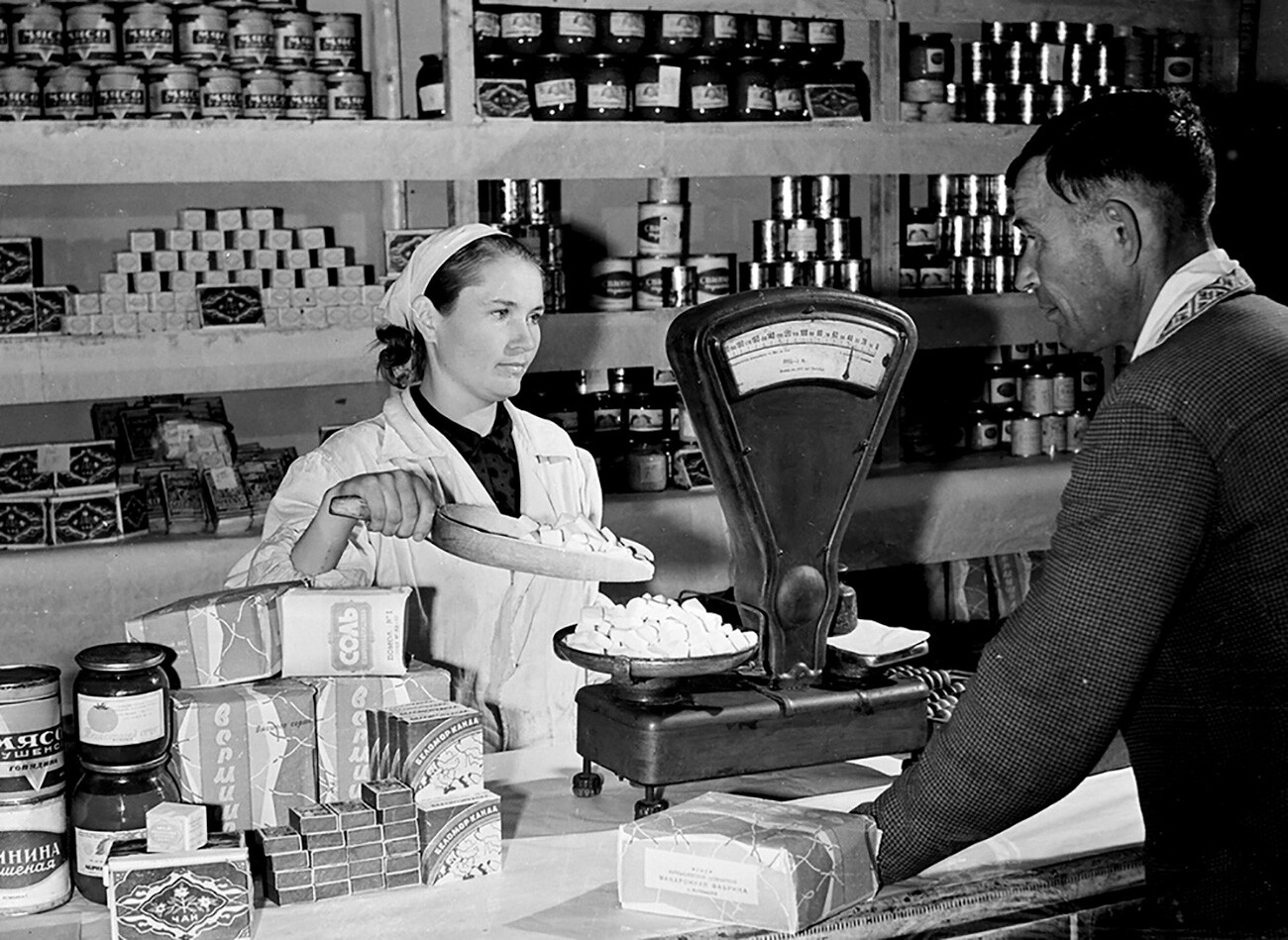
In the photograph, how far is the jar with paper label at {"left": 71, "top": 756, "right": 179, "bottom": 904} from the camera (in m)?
1.52

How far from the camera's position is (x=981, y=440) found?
465 cm

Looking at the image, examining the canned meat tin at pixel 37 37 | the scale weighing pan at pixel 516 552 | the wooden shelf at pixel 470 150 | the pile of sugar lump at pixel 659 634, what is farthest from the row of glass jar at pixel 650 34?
the pile of sugar lump at pixel 659 634

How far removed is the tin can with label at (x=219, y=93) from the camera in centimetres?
350

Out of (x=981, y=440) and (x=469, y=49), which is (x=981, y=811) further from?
(x=981, y=440)

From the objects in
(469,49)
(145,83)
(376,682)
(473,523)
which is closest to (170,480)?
(145,83)

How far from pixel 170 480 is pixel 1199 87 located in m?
3.30

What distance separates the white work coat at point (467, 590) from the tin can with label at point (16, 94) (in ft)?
4.44

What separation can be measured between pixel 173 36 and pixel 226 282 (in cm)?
55

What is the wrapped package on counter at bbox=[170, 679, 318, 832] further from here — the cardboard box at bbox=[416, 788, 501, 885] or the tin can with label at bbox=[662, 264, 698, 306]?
the tin can with label at bbox=[662, 264, 698, 306]

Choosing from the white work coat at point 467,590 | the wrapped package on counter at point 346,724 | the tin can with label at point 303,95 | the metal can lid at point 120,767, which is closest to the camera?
the metal can lid at point 120,767

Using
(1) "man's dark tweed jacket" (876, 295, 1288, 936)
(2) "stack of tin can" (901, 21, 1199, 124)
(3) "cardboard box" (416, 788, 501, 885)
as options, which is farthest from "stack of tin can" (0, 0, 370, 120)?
(1) "man's dark tweed jacket" (876, 295, 1288, 936)

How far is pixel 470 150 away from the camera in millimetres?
3658

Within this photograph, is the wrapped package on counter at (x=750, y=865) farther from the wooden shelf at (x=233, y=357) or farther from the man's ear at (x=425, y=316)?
the wooden shelf at (x=233, y=357)

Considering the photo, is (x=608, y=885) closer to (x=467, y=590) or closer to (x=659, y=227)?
(x=467, y=590)
